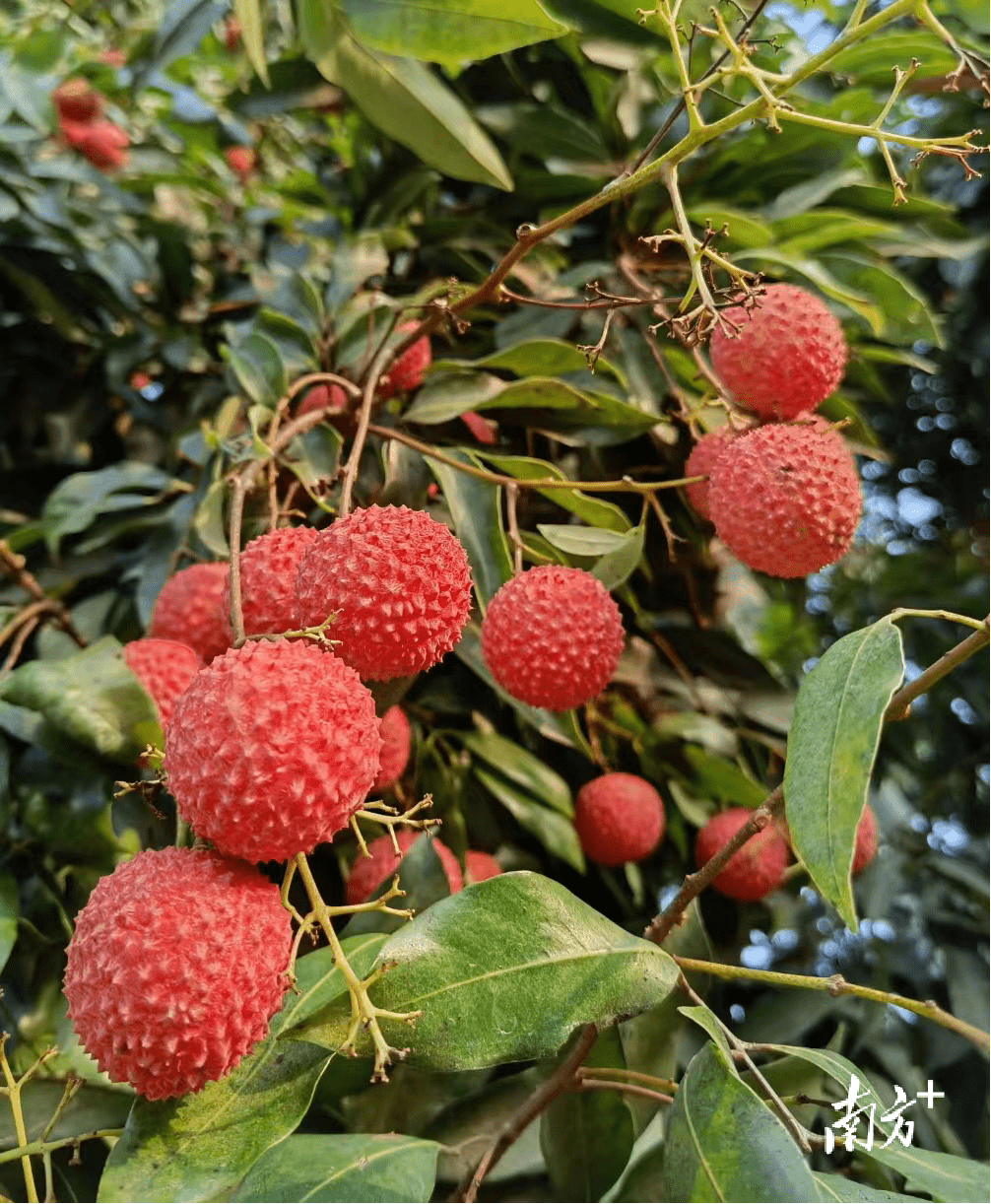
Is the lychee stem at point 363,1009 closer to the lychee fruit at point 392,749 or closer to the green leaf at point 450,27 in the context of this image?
the lychee fruit at point 392,749

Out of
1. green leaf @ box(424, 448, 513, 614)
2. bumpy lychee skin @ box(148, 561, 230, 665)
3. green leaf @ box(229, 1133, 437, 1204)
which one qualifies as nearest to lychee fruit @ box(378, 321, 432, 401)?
green leaf @ box(424, 448, 513, 614)

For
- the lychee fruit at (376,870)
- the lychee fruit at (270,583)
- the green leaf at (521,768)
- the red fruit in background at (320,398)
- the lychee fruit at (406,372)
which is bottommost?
the green leaf at (521,768)

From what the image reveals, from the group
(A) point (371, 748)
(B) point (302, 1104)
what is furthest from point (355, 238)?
(B) point (302, 1104)

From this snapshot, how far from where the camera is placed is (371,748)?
1.82 feet

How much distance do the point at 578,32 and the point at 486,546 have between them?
1.68ft

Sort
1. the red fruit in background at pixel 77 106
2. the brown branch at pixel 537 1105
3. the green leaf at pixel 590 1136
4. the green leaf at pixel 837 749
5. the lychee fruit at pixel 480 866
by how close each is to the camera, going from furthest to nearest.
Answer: the red fruit in background at pixel 77 106 < the lychee fruit at pixel 480 866 < the green leaf at pixel 590 1136 < the brown branch at pixel 537 1105 < the green leaf at pixel 837 749

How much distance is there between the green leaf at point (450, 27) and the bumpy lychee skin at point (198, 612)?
17.0 inches

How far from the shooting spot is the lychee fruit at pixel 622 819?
90 cm

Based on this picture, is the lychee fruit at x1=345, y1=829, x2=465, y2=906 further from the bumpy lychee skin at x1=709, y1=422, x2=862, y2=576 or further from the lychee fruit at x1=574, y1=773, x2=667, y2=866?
the bumpy lychee skin at x1=709, y1=422, x2=862, y2=576

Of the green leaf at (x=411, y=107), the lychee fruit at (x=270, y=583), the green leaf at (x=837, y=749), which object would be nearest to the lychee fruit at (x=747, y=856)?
the green leaf at (x=837, y=749)

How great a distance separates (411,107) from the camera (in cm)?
92

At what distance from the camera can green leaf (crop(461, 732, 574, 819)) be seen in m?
0.95

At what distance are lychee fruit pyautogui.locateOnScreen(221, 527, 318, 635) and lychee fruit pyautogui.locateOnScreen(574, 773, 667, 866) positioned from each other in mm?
372

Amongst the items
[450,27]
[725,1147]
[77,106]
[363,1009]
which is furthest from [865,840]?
[77,106]
